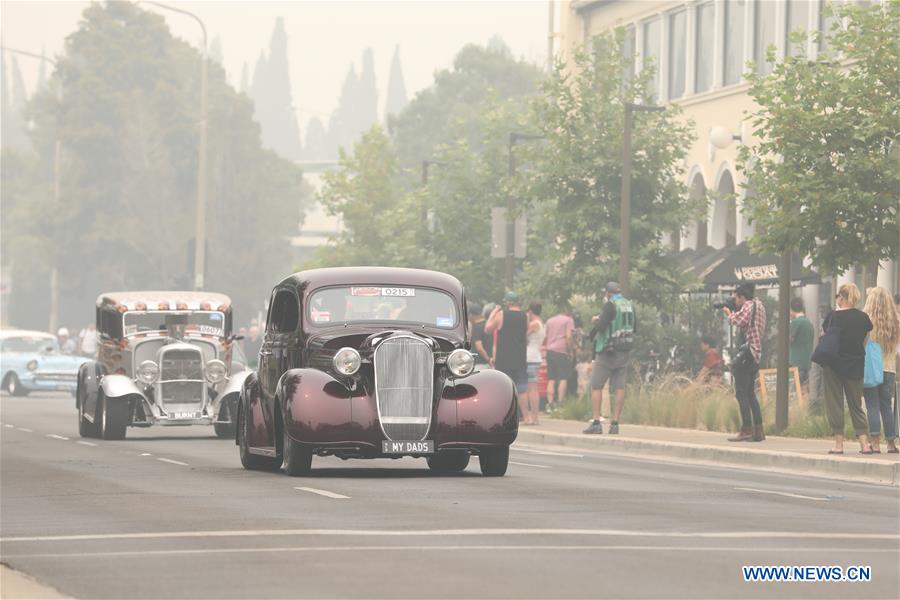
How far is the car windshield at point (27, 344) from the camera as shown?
57.5 metres

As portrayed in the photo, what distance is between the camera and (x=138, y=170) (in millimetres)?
97375

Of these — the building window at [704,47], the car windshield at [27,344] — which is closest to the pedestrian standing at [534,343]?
the building window at [704,47]

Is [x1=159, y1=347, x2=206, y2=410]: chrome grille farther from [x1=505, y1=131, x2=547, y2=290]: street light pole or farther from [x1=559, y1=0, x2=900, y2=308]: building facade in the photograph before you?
[x1=559, y1=0, x2=900, y2=308]: building facade

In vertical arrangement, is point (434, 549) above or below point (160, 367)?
below

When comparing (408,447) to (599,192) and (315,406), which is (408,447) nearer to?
(315,406)

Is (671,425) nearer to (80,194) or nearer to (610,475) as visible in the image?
(610,475)

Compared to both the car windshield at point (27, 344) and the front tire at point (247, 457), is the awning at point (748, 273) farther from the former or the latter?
Answer: the car windshield at point (27, 344)

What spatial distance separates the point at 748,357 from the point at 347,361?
26.1 feet

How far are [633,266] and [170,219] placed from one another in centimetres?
6252

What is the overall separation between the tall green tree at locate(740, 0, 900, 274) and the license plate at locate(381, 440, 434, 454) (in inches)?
358

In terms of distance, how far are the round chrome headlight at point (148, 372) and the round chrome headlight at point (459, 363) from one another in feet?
34.9

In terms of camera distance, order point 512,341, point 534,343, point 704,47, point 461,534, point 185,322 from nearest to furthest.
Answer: point 461,534 → point 185,322 → point 512,341 → point 534,343 → point 704,47

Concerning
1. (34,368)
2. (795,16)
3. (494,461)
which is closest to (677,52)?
(795,16)

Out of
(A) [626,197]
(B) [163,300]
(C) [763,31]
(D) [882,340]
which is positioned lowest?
(D) [882,340]
